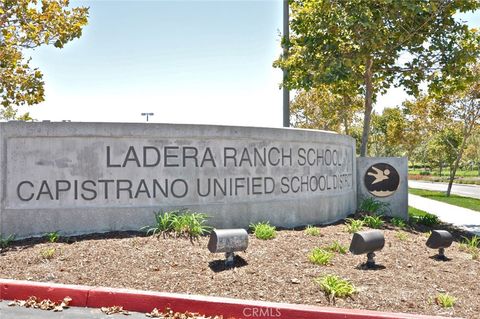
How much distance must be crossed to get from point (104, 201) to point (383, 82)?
1100 centimetres

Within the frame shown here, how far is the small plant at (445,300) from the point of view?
16.7 ft

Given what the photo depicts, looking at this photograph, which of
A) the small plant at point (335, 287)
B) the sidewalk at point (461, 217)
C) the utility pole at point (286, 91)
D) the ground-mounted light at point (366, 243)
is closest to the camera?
the small plant at point (335, 287)

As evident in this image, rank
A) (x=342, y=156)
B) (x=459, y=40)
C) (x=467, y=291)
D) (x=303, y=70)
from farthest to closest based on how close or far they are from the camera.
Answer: (x=303, y=70)
(x=459, y=40)
(x=342, y=156)
(x=467, y=291)

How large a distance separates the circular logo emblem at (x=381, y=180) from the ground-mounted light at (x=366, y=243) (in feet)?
18.9

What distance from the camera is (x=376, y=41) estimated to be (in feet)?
43.2

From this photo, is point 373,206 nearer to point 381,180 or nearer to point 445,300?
point 381,180

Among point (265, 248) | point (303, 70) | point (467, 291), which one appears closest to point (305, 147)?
point (265, 248)

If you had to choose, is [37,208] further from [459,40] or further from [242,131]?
[459,40]

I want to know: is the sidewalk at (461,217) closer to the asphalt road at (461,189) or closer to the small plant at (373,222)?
the small plant at (373,222)

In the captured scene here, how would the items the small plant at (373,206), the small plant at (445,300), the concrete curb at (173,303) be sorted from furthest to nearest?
the small plant at (373,206), the small plant at (445,300), the concrete curb at (173,303)

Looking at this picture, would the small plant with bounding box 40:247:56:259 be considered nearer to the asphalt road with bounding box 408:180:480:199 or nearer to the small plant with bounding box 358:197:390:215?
the small plant with bounding box 358:197:390:215

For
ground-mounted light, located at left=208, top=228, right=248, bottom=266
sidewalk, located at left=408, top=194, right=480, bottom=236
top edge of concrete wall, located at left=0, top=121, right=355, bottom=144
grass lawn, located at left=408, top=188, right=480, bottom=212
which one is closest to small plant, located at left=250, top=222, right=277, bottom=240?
ground-mounted light, located at left=208, top=228, right=248, bottom=266

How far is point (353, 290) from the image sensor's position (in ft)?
17.5

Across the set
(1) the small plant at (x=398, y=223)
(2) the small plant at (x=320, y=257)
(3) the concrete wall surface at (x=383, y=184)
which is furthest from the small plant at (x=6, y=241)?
(3) the concrete wall surface at (x=383, y=184)
